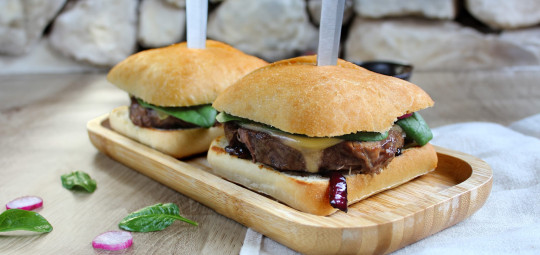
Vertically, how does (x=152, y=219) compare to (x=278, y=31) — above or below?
below

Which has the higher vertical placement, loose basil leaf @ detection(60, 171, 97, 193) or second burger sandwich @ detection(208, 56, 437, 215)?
second burger sandwich @ detection(208, 56, 437, 215)

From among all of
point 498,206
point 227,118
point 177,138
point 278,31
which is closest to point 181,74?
point 177,138

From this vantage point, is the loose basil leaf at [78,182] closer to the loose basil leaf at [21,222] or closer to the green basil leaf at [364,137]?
the loose basil leaf at [21,222]

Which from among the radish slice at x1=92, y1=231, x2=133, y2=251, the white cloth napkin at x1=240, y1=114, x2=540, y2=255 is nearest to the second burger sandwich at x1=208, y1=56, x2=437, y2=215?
the white cloth napkin at x1=240, y1=114, x2=540, y2=255

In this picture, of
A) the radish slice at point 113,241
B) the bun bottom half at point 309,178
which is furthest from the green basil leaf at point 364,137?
the radish slice at point 113,241

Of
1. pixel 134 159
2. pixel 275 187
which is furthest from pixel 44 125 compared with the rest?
pixel 275 187

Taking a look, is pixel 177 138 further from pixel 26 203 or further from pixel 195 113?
pixel 26 203

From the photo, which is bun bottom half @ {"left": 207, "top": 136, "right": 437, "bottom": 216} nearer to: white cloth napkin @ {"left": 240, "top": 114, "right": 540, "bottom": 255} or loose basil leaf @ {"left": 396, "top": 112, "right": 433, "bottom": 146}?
loose basil leaf @ {"left": 396, "top": 112, "right": 433, "bottom": 146}

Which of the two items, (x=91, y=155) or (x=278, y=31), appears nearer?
(x=91, y=155)
